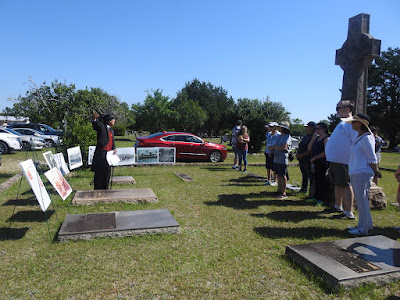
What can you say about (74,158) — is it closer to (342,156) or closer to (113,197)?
(113,197)

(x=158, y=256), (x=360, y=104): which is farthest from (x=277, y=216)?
(x=360, y=104)

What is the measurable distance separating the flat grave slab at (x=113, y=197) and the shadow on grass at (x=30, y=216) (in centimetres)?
63

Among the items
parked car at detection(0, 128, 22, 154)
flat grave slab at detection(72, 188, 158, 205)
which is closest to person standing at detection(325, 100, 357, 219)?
flat grave slab at detection(72, 188, 158, 205)

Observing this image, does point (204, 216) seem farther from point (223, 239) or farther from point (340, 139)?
point (340, 139)

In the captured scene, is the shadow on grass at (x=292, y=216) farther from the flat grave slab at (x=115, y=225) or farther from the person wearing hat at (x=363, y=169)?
the flat grave slab at (x=115, y=225)

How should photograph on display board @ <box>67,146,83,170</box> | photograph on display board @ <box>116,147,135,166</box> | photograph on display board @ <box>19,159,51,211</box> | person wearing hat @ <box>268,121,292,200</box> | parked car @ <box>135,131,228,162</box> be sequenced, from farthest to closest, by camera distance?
parked car @ <box>135,131,228,162</box>, photograph on display board @ <box>116,147,135,166</box>, photograph on display board @ <box>67,146,83,170</box>, person wearing hat @ <box>268,121,292,200</box>, photograph on display board @ <box>19,159,51,211</box>

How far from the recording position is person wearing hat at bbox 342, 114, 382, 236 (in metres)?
4.45

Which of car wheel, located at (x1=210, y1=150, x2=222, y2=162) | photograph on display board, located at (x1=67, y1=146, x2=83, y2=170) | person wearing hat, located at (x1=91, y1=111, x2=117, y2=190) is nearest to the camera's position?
person wearing hat, located at (x1=91, y1=111, x2=117, y2=190)

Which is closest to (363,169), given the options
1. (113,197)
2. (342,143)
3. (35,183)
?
(342,143)

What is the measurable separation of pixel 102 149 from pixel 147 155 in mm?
4925

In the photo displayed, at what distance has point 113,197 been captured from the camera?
20.1 ft

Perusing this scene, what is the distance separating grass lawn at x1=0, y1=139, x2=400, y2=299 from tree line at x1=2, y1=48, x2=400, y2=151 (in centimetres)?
630

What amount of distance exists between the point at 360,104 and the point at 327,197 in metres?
2.28

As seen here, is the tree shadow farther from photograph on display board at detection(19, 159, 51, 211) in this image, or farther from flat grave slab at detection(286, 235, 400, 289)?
photograph on display board at detection(19, 159, 51, 211)
